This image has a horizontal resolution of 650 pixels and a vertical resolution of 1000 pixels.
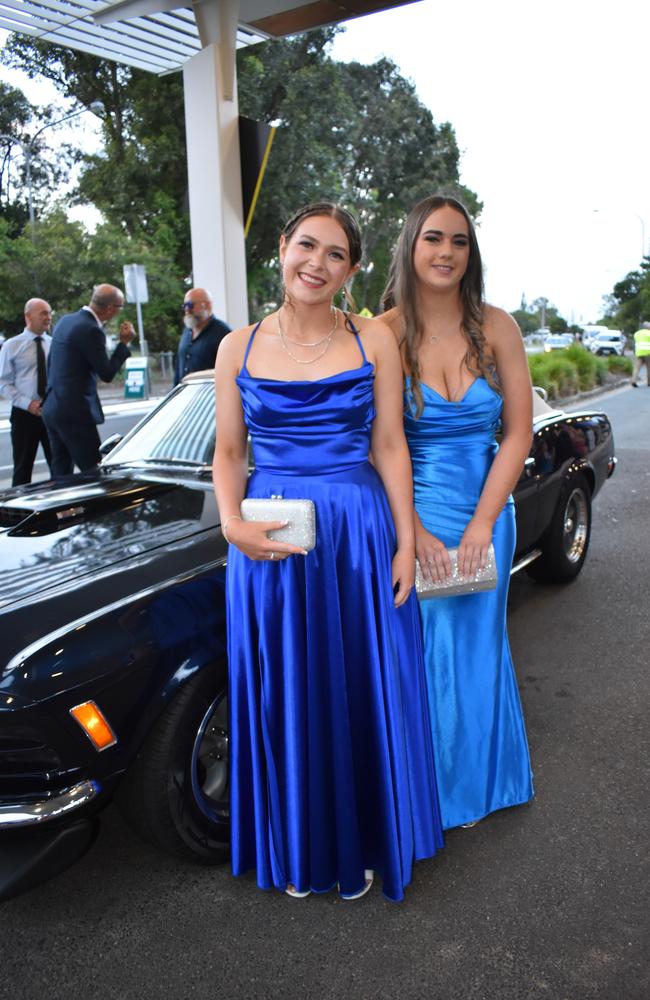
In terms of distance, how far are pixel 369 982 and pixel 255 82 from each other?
2575cm

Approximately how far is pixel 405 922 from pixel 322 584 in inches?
38.8

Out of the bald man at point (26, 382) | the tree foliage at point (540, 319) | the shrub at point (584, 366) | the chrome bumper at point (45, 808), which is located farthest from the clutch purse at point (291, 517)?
the tree foliage at point (540, 319)

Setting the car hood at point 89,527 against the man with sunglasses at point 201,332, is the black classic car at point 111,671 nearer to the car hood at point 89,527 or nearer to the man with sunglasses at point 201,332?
the car hood at point 89,527

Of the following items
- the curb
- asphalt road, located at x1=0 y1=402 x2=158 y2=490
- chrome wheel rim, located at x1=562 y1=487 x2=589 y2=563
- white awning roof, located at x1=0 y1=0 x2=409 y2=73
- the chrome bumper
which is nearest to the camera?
the chrome bumper

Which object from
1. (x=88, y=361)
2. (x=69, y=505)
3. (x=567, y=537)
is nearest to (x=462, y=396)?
(x=69, y=505)

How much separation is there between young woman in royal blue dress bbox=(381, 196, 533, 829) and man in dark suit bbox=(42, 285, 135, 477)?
320 cm

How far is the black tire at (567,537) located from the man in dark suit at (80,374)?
2.99m

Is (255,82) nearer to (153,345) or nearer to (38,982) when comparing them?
(153,345)

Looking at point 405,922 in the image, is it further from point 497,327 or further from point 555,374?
point 555,374

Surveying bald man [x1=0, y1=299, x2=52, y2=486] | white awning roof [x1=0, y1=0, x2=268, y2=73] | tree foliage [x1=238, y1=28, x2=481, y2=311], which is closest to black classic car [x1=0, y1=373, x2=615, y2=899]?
bald man [x1=0, y1=299, x2=52, y2=486]

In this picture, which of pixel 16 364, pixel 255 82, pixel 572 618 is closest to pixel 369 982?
pixel 572 618

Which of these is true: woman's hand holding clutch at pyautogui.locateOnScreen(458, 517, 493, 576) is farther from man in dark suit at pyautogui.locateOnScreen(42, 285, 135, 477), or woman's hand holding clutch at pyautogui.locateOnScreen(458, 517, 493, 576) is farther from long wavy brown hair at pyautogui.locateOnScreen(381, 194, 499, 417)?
man in dark suit at pyautogui.locateOnScreen(42, 285, 135, 477)

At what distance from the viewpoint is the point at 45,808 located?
6.44 ft

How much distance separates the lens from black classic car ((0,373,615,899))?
1959 mm
